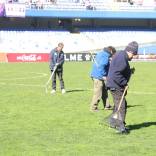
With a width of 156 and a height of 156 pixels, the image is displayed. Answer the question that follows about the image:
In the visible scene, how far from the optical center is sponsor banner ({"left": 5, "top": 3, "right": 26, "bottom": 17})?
61812 mm

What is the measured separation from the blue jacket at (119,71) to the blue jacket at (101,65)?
3.34 meters

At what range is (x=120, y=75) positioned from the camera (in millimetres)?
11430

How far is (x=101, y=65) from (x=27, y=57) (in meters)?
39.0

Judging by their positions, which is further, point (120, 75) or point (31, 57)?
point (31, 57)

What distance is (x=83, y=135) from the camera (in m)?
11.3

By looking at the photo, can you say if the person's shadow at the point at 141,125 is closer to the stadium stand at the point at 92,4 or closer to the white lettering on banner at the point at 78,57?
the white lettering on banner at the point at 78,57

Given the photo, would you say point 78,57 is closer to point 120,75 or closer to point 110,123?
point 110,123

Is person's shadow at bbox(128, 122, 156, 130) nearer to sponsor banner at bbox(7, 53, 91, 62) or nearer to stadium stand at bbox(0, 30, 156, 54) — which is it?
sponsor banner at bbox(7, 53, 91, 62)

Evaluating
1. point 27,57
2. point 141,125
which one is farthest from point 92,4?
point 141,125

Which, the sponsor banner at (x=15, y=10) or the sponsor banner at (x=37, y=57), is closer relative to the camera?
the sponsor banner at (x=37, y=57)

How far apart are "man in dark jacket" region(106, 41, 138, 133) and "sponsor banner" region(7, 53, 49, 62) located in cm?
4203

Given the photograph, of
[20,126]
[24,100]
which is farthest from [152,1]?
[20,126]

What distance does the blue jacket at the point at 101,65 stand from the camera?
14.9 metres

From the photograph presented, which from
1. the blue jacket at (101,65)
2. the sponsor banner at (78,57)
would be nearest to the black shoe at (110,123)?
→ the blue jacket at (101,65)
